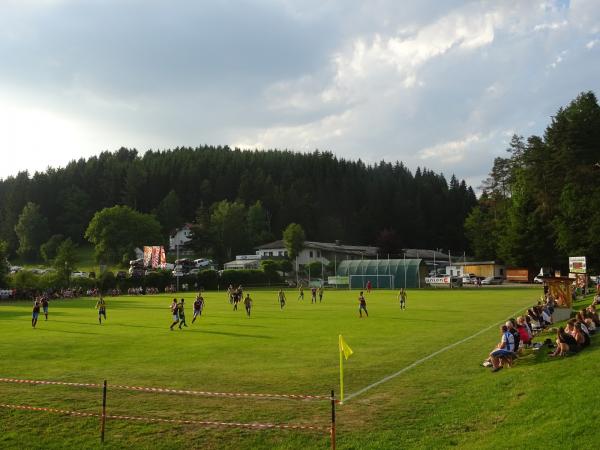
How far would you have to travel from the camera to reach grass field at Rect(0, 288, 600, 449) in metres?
10.8

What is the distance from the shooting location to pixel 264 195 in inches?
6009

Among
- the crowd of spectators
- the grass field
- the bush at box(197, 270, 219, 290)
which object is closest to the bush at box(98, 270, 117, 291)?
the bush at box(197, 270, 219, 290)

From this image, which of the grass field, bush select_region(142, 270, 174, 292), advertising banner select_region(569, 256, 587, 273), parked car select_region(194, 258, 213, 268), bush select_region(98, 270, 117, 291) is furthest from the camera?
parked car select_region(194, 258, 213, 268)

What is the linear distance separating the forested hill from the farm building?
4550 cm

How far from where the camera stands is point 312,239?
144875 mm

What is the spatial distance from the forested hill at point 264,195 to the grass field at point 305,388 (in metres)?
116

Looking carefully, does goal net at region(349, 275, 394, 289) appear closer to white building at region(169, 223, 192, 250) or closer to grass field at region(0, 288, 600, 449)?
grass field at region(0, 288, 600, 449)

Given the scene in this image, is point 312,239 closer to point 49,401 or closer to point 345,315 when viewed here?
point 345,315

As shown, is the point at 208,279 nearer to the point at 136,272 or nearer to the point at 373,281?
the point at 136,272

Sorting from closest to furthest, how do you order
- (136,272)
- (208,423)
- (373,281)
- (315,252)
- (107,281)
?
1. (208,423)
2. (107,281)
3. (373,281)
4. (136,272)
5. (315,252)

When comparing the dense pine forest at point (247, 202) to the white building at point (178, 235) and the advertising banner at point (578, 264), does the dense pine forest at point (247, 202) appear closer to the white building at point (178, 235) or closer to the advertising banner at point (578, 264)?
the white building at point (178, 235)

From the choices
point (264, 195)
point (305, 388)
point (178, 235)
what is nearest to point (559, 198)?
point (305, 388)

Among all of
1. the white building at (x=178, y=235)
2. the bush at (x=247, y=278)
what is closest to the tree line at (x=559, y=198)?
the bush at (x=247, y=278)

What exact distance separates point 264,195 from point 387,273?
67.8 m
